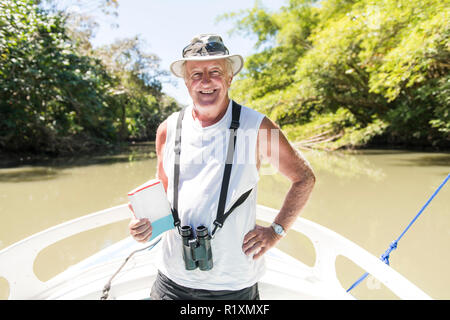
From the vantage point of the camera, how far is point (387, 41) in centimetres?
955

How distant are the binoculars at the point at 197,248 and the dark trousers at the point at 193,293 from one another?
0.36 feet

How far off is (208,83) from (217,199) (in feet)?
1.55

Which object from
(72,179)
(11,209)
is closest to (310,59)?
(72,179)

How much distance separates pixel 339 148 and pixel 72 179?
11089mm

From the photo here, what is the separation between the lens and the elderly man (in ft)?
3.62

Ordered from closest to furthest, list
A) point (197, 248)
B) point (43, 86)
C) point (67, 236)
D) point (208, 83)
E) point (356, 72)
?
1. point (197, 248)
2. point (208, 83)
3. point (67, 236)
4. point (43, 86)
5. point (356, 72)

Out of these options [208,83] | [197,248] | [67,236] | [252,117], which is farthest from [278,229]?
[67,236]

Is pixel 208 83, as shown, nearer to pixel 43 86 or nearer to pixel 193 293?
pixel 193 293

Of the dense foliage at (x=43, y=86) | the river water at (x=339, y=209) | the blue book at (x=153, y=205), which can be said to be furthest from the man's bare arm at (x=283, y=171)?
the dense foliage at (x=43, y=86)

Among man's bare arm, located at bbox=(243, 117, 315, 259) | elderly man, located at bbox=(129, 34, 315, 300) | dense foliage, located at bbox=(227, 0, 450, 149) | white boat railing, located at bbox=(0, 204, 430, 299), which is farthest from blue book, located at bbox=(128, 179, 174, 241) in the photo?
dense foliage, located at bbox=(227, 0, 450, 149)

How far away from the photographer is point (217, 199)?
110cm

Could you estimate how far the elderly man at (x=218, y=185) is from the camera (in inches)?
43.4

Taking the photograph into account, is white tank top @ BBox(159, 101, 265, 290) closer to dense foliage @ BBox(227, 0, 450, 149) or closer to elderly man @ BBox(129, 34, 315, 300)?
elderly man @ BBox(129, 34, 315, 300)
